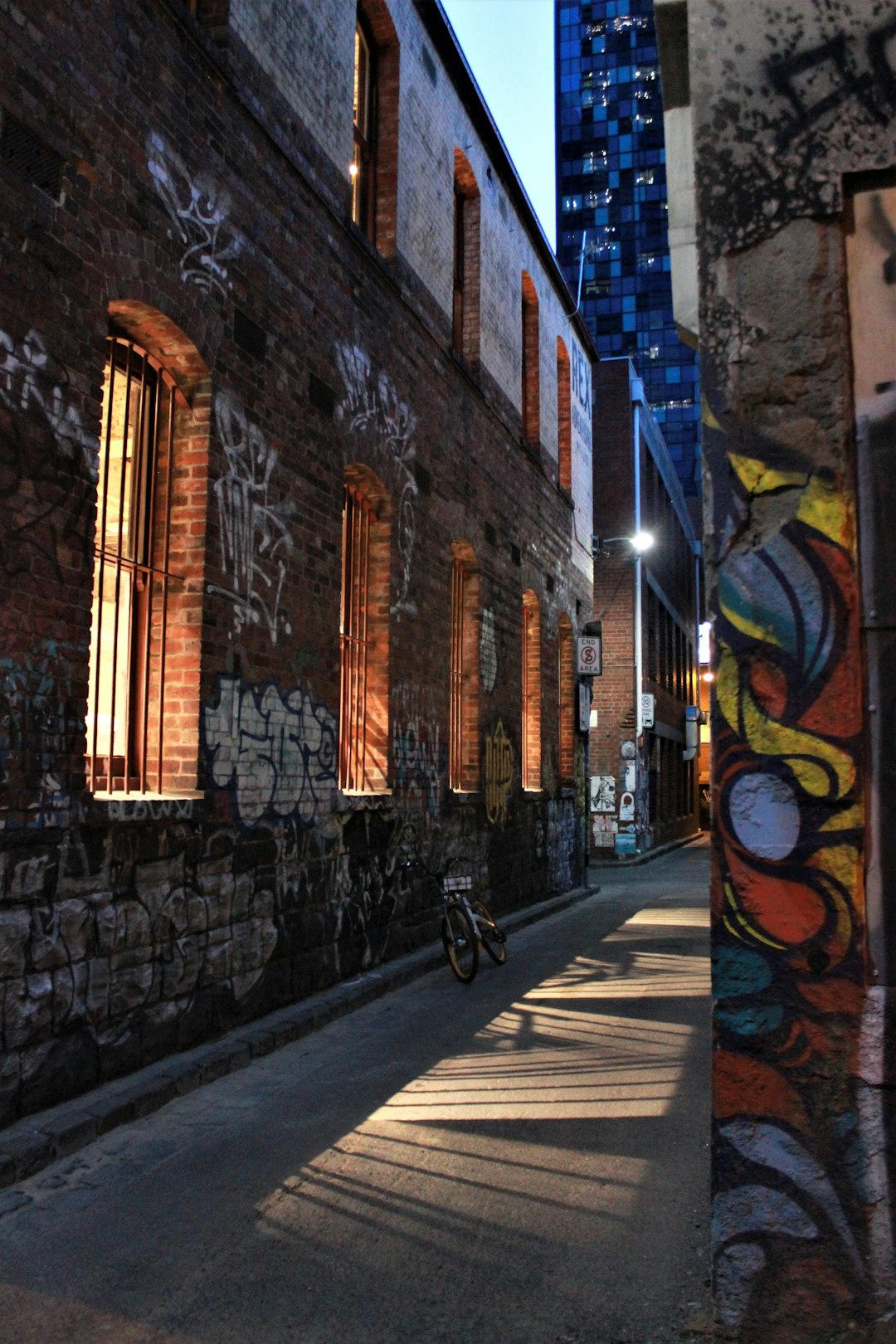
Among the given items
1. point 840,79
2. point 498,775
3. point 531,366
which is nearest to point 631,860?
point 531,366

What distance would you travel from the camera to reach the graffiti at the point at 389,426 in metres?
9.73

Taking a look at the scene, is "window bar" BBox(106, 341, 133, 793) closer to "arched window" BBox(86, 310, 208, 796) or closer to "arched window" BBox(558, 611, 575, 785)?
"arched window" BBox(86, 310, 208, 796)

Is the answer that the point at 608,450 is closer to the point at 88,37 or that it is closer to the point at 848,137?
the point at 88,37

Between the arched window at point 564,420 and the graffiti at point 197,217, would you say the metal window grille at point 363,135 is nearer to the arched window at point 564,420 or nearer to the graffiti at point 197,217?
the graffiti at point 197,217

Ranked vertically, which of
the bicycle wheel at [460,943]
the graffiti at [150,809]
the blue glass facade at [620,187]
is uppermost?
the blue glass facade at [620,187]

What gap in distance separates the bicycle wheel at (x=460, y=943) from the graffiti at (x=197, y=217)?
5207mm

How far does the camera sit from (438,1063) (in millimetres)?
6805

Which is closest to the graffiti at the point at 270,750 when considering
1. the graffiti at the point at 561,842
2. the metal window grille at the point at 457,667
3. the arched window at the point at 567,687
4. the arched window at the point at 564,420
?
the metal window grille at the point at 457,667

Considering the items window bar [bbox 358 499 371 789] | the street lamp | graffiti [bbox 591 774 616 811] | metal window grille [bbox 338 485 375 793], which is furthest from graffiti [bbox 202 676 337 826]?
graffiti [bbox 591 774 616 811]

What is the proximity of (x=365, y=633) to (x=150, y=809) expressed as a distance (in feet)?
14.0

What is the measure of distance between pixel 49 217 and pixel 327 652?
3941 millimetres

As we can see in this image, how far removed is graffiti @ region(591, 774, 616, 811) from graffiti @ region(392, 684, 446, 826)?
16174 mm

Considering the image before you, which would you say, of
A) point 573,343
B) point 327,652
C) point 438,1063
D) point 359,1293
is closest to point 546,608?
point 573,343

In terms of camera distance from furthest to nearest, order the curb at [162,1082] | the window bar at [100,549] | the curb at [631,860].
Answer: the curb at [631,860] → the window bar at [100,549] → the curb at [162,1082]
